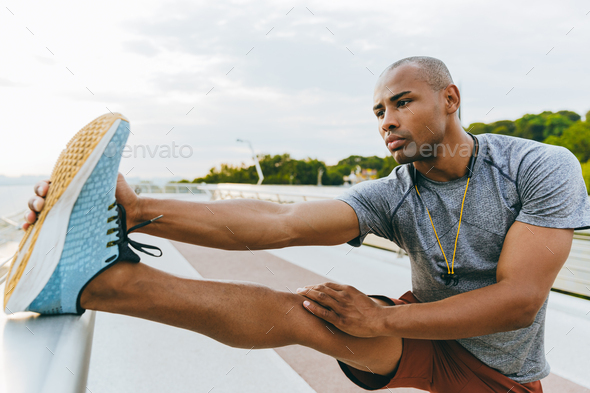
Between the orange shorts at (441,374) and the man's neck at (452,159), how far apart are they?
1.48 feet

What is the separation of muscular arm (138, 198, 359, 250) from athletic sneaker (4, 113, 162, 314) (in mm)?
184

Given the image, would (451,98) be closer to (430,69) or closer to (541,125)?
(430,69)

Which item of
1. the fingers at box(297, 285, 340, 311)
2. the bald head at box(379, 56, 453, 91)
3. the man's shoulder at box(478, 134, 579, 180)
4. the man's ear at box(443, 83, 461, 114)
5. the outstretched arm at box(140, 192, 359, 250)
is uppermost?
the bald head at box(379, 56, 453, 91)

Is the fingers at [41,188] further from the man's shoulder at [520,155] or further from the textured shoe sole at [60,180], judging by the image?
the man's shoulder at [520,155]

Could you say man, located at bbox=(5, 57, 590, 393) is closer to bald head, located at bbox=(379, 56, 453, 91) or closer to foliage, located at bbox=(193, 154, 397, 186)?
bald head, located at bbox=(379, 56, 453, 91)

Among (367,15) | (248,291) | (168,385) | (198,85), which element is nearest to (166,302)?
(248,291)

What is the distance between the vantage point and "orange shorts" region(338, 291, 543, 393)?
1070 millimetres

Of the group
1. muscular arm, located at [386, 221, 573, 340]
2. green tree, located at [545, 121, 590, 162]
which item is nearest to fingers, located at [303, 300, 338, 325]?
muscular arm, located at [386, 221, 573, 340]

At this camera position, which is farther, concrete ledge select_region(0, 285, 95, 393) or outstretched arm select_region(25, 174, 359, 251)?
outstretched arm select_region(25, 174, 359, 251)

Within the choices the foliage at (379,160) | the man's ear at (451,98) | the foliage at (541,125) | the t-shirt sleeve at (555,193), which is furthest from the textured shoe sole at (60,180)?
the foliage at (541,125)

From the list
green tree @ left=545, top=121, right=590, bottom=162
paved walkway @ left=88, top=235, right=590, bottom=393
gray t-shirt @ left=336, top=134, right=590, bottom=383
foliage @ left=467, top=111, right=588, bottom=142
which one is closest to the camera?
gray t-shirt @ left=336, top=134, right=590, bottom=383

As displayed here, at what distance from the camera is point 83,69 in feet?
6.49

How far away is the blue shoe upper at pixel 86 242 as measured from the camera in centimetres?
75

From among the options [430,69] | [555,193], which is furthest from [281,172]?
[555,193]
